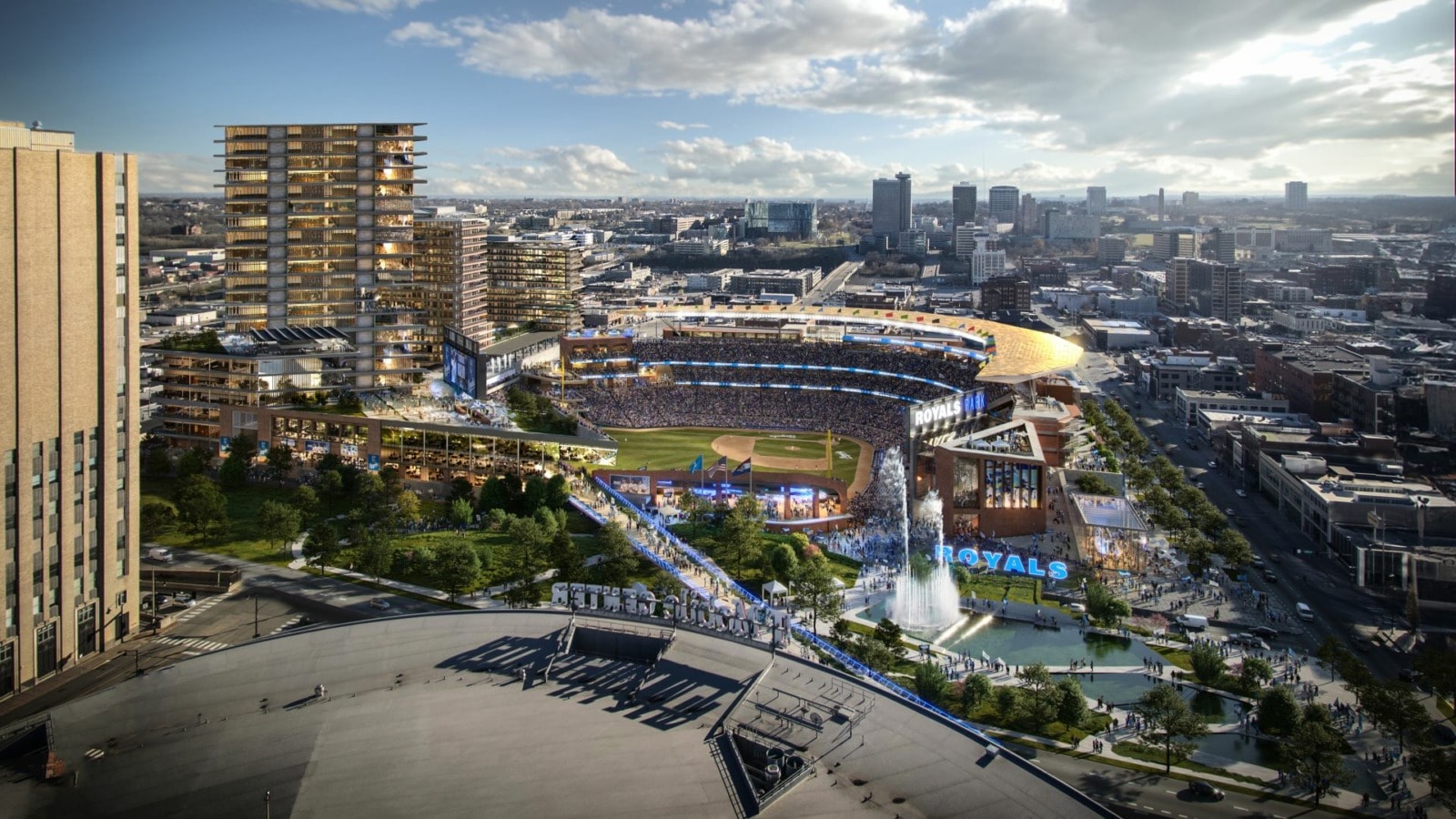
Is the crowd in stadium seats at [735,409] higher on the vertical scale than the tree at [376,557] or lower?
higher

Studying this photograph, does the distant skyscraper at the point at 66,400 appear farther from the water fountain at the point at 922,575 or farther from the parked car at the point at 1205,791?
the parked car at the point at 1205,791

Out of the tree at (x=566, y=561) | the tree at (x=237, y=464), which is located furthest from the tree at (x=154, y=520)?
the tree at (x=566, y=561)

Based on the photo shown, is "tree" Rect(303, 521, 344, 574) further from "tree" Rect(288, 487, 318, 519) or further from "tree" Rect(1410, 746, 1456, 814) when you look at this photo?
"tree" Rect(1410, 746, 1456, 814)

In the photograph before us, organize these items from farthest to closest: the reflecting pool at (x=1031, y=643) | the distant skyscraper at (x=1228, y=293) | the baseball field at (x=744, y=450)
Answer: the distant skyscraper at (x=1228, y=293) < the baseball field at (x=744, y=450) < the reflecting pool at (x=1031, y=643)

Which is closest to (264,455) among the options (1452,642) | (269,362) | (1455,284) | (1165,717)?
(269,362)

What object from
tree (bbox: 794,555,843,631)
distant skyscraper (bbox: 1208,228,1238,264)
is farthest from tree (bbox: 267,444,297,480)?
distant skyscraper (bbox: 1208,228,1238,264)
